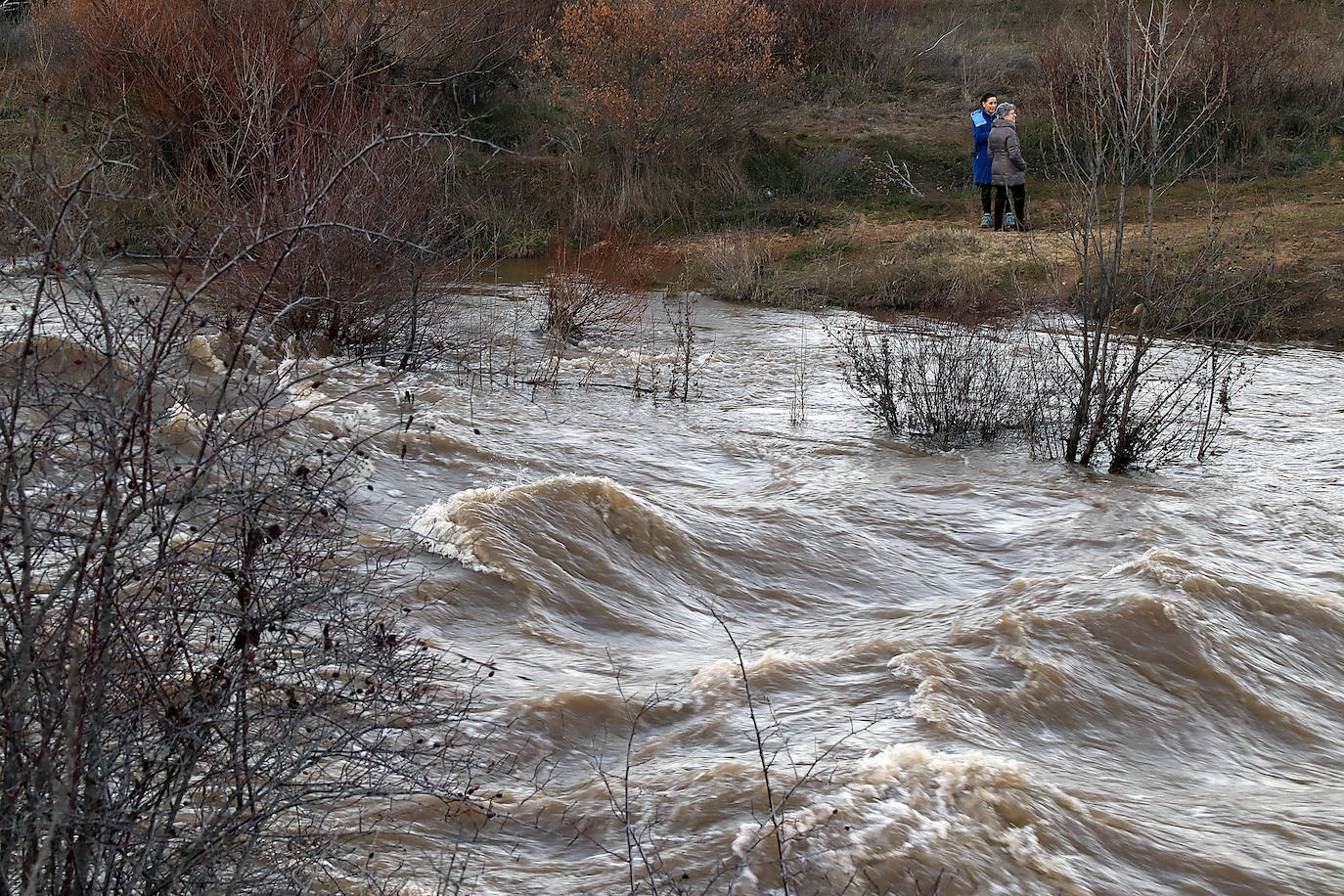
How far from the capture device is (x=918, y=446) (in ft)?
29.7

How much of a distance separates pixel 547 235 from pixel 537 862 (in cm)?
1564

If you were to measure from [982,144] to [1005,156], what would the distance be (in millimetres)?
802

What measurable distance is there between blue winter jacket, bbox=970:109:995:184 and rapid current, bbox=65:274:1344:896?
707cm

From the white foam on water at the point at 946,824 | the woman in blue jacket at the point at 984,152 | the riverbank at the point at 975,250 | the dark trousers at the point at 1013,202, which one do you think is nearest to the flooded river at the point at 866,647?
the white foam on water at the point at 946,824

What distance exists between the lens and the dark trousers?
15.9m

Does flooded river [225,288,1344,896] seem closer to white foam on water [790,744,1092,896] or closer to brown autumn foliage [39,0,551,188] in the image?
white foam on water [790,744,1092,896]

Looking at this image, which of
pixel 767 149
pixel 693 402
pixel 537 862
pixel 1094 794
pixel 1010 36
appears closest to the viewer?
pixel 537 862

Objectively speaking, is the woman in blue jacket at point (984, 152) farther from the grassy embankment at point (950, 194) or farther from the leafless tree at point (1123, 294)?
the leafless tree at point (1123, 294)

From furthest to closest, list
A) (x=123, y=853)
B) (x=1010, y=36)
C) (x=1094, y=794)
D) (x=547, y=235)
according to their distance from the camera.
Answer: (x=1010, y=36), (x=547, y=235), (x=1094, y=794), (x=123, y=853)

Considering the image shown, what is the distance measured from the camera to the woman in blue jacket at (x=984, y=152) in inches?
609

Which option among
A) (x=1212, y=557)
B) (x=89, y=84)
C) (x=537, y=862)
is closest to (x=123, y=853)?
(x=537, y=862)

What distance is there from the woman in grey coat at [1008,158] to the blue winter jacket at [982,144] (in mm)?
113

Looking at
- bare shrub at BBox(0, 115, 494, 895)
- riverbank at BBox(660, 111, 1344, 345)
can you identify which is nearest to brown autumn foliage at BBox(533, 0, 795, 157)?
riverbank at BBox(660, 111, 1344, 345)

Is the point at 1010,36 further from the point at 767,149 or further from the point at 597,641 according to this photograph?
the point at 597,641
